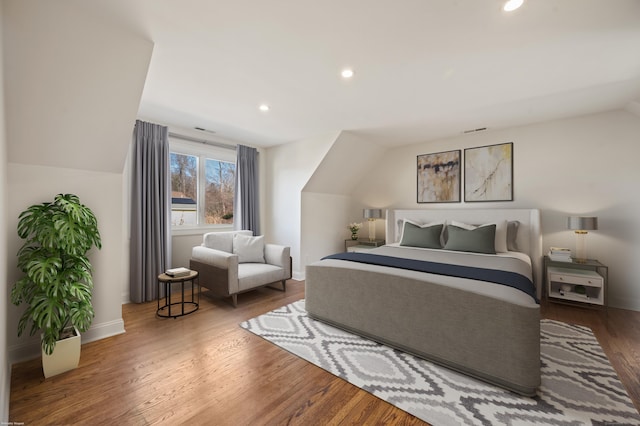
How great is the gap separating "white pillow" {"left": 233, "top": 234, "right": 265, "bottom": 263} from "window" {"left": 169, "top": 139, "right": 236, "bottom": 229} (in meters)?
0.78

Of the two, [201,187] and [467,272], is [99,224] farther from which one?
[467,272]

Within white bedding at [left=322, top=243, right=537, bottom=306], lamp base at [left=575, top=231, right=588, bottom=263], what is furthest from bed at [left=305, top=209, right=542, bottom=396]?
lamp base at [left=575, top=231, right=588, bottom=263]

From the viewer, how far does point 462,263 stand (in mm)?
2600

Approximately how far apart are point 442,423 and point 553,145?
3859 millimetres

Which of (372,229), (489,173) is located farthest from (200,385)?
(489,173)

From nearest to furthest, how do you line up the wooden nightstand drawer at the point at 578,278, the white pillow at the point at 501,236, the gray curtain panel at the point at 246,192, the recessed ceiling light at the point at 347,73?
1. the recessed ceiling light at the point at 347,73
2. the wooden nightstand drawer at the point at 578,278
3. the white pillow at the point at 501,236
4. the gray curtain panel at the point at 246,192

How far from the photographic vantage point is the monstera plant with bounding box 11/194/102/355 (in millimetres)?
1786

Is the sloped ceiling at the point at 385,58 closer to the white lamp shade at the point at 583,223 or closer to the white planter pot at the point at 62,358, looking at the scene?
the white lamp shade at the point at 583,223

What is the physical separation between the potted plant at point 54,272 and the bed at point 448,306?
192 cm

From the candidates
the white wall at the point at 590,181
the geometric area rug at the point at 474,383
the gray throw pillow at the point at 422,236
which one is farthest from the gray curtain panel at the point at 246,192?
the white wall at the point at 590,181

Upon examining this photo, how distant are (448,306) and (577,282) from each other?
2.33m

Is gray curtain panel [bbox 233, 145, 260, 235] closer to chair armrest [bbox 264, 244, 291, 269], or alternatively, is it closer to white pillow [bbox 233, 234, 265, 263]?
white pillow [bbox 233, 234, 265, 263]

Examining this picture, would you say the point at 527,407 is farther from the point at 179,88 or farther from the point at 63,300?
the point at 179,88

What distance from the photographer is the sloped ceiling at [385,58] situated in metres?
1.61
